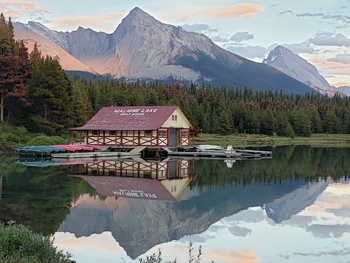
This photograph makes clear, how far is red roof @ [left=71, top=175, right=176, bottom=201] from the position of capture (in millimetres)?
19862

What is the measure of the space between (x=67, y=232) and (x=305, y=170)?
22.2 m

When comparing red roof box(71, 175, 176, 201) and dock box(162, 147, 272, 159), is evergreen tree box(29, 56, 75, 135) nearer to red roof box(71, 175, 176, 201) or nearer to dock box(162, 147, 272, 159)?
dock box(162, 147, 272, 159)

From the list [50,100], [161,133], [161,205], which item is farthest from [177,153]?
[161,205]

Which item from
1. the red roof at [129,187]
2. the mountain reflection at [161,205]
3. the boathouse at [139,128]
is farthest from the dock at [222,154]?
the red roof at [129,187]

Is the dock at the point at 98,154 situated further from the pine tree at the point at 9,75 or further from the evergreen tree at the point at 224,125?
the evergreen tree at the point at 224,125

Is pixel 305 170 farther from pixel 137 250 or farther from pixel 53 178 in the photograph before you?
pixel 137 250

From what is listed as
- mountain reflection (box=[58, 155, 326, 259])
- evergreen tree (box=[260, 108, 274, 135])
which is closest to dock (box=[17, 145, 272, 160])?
mountain reflection (box=[58, 155, 326, 259])

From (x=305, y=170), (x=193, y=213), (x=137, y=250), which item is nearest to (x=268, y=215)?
(x=193, y=213)

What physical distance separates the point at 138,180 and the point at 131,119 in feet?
78.4

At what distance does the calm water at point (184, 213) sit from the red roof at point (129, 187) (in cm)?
5

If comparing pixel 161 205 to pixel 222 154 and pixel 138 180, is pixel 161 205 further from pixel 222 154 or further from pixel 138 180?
pixel 222 154

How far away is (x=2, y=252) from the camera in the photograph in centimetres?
832

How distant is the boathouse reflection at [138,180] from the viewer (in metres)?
20.4

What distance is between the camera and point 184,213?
16156mm
